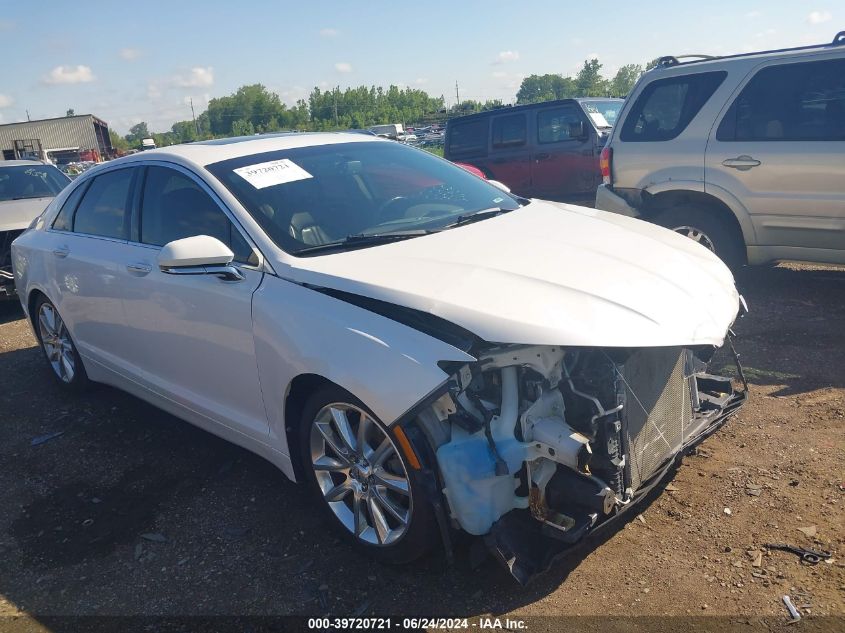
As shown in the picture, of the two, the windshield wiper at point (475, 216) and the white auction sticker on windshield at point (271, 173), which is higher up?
the white auction sticker on windshield at point (271, 173)

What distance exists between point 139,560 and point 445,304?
1.96 metres

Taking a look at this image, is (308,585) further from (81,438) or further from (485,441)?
(81,438)

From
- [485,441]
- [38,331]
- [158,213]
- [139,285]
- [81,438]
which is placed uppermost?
[158,213]

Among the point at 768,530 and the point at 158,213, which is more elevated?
the point at 158,213

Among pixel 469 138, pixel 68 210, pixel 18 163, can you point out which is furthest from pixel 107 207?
pixel 469 138

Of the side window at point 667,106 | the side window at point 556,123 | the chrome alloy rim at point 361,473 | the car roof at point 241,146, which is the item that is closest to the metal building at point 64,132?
the side window at point 556,123

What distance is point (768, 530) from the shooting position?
3031mm

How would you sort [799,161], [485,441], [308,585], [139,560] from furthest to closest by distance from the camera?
[799,161] < [139,560] < [308,585] < [485,441]

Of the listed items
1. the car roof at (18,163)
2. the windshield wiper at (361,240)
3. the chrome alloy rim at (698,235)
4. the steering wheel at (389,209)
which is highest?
the car roof at (18,163)

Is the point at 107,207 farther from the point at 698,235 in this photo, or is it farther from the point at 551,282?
the point at 698,235

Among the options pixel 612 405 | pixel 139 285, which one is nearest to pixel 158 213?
pixel 139 285

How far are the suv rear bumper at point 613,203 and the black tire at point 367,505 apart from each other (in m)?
4.66

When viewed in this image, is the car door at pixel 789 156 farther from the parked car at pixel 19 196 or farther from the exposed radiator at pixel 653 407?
the parked car at pixel 19 196

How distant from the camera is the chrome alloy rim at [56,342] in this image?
539 centimetres
